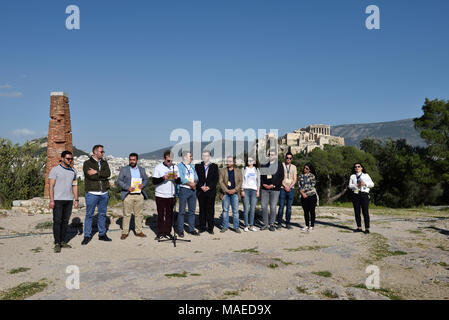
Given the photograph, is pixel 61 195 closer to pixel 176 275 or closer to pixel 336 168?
pixel 176 275

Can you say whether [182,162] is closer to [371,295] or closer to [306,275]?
[306,275]

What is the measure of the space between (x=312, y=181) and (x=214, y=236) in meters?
3.08

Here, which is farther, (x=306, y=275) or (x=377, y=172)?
(x=377, y=172)

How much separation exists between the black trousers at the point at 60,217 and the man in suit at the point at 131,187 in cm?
130

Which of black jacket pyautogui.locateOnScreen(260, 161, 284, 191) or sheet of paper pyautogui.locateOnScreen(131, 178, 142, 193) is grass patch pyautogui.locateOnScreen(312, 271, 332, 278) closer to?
black jacket pyautogui.locateOnScreen(260, 161, 284, 191)

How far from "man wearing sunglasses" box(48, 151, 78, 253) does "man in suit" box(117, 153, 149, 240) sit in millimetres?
1186

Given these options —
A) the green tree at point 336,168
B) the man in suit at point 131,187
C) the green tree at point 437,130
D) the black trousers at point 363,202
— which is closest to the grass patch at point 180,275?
the man in suit at point 131,187

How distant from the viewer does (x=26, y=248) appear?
7.16 metres

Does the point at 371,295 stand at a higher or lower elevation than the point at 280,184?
lower

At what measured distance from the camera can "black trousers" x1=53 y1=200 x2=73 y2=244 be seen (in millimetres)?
6980

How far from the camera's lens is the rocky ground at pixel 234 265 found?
4.38m

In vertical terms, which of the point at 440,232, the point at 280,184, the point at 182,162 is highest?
the point at 182,162

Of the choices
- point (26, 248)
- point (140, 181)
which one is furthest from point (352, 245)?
point (26, 248)

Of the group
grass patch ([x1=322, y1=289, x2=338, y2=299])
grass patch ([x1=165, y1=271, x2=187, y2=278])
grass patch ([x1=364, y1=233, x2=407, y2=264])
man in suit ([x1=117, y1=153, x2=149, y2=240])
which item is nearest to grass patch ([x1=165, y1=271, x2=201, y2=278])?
grass patch ([x1=165, y1=271, x2=187, y2=278])
